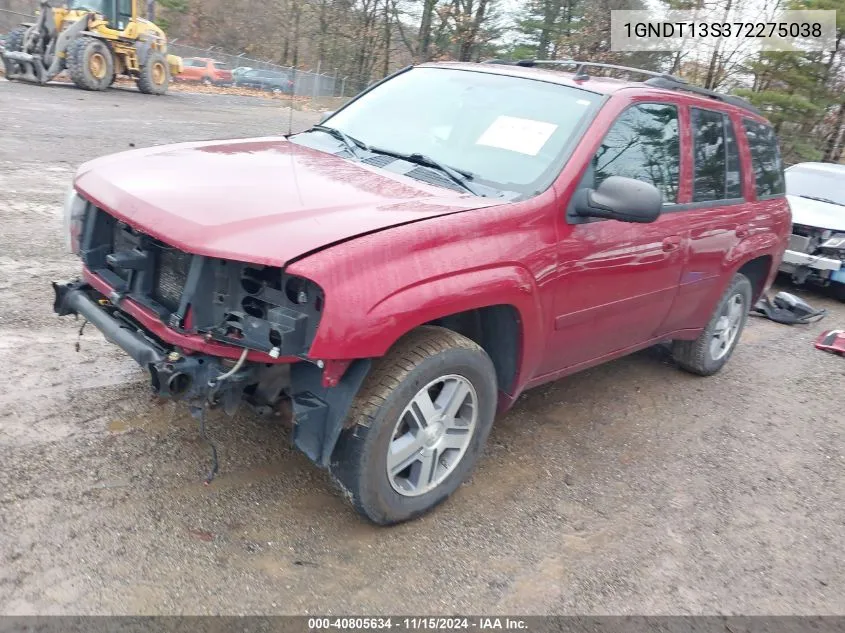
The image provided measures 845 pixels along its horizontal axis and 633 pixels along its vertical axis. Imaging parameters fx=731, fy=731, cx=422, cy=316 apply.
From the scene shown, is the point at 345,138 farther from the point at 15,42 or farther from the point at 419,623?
the point at 15,42

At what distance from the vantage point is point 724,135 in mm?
4824

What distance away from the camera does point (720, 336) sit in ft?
18.0

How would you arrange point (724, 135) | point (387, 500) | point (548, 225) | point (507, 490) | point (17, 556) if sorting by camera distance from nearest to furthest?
point (17, 556) < point (387, 500) < point (548, 225) < point (507, 490) < point (724, 135)

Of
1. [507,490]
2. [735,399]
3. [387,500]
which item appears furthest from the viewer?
[735,399]

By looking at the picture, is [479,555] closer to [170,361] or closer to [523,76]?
[170,361]

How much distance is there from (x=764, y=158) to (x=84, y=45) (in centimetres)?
1905

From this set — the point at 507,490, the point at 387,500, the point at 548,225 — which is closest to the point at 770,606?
the point at 507,490

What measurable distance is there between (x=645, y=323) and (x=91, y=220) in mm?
3045

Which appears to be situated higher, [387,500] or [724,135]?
[724,135]

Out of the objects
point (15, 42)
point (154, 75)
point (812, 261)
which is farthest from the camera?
point (154, 75)

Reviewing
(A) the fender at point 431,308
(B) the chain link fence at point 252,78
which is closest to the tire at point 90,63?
(B) the chain link fence at point 252,78

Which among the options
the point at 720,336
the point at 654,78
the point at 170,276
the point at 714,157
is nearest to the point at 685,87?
the point at 654,78

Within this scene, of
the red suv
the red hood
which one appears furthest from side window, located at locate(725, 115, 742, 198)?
the red hood

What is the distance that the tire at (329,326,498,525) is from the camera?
2854mm
